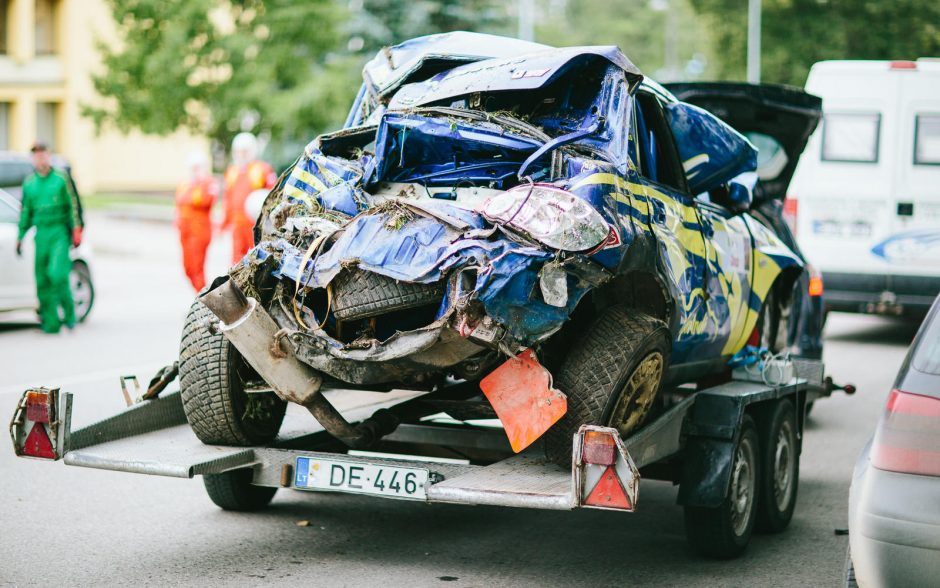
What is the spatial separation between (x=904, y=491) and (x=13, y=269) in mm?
11836

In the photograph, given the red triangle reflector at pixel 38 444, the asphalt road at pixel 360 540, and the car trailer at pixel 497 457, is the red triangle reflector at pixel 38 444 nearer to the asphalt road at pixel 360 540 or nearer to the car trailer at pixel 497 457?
the car trailer at pixel 497 457

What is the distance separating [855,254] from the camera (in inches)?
544

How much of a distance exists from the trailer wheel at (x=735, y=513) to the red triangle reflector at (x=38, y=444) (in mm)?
2947

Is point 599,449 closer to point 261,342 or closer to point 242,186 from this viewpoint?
point 261,342

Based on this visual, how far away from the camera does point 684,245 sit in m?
6.20

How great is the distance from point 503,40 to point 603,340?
81.6 inches

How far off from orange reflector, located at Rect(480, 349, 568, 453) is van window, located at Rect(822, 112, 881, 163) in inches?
367

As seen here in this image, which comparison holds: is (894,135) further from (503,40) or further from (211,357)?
(211,357)

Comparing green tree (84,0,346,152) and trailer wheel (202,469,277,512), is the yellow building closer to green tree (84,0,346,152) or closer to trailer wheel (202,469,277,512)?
green tree (84,0,346,152)

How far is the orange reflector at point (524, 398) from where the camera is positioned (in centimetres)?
516

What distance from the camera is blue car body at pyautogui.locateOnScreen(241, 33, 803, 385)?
5066 millimetres

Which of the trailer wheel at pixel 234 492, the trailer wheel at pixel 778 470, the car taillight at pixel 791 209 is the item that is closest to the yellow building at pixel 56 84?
the car taillight at pixel 791 209

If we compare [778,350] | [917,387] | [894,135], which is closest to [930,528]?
[917,387]

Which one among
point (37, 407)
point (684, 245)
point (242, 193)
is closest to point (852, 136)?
point (242, 193)
